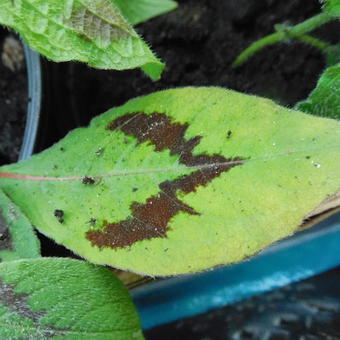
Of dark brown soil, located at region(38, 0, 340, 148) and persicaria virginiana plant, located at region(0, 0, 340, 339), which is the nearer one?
persicaria virginiana plant, located at region(0, 0, 340, 339)

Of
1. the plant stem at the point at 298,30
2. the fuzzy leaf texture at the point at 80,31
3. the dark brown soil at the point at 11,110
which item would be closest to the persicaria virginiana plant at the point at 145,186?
the fuzzy leaf texture at the point at 80,31

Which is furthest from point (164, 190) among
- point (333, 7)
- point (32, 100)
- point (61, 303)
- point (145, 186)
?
point (32, 100)

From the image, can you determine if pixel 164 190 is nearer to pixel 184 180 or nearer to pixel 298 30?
pixel 184 180

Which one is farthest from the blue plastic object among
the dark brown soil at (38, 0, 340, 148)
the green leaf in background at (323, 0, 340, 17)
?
the green leaf in background at (323, 0, 340, 17)

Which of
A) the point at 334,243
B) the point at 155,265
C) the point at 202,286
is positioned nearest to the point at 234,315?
the point at 202,286

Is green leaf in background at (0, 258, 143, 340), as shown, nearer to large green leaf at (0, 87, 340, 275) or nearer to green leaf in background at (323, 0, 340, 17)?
large green leaf at (0, 87, 340, 275)
